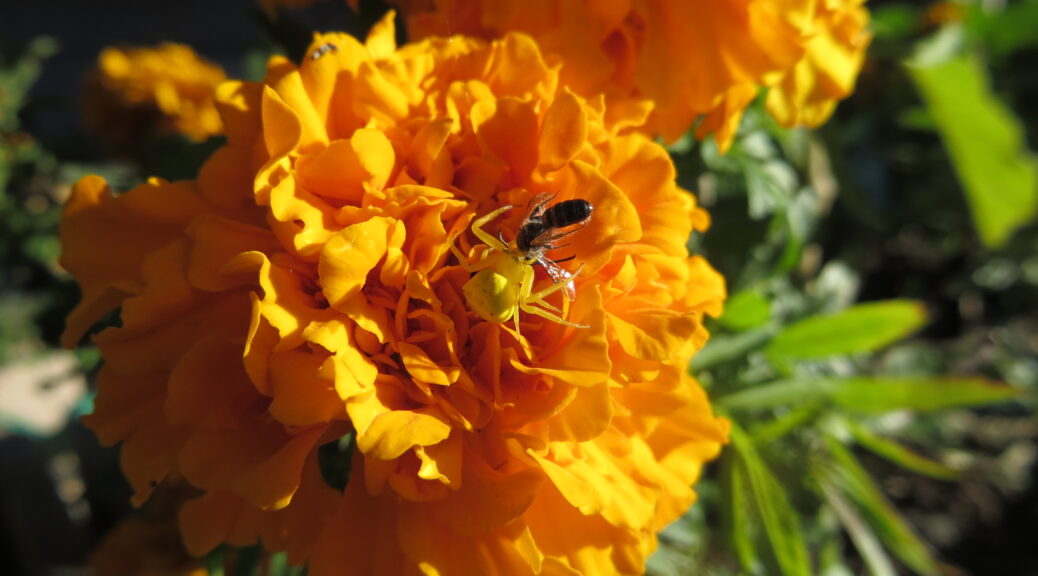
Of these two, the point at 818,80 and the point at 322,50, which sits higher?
the point at 818,80

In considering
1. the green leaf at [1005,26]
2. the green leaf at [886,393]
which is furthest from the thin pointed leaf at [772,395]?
the green leaf at [1005,26]

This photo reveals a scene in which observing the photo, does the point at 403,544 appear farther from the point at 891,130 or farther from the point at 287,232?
the point at 891,130

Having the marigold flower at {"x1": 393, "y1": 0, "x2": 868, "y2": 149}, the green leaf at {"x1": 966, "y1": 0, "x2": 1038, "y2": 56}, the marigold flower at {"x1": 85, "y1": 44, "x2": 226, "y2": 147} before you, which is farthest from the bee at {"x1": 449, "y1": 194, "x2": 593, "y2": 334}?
the green leaf at {"x1": 966, "y1": 0, "x2": 1038, "y2": 56}

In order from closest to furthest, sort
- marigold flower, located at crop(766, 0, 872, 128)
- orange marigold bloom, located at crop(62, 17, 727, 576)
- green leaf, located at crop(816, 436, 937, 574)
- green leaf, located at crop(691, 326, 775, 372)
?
orange marigold bloom, located at crop(62, 17, 727, 576) → marigold flower, located at crop(766, 0, 872, 128) → green leaf, located at crop(691, 326, 775, 372) → green leaf, located at crop(816, 436, 937, 574)

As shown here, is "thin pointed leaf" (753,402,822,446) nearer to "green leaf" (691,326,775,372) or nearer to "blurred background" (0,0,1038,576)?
"blurred background" (0,0,1038,576)

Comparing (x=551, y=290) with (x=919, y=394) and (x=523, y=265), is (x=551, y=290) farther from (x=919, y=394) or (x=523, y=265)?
(x=919, y=394)

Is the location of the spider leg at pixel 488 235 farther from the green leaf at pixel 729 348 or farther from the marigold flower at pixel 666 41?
the green leaf at pixel 729 348

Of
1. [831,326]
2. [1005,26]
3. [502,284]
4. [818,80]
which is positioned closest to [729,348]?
[831,326]

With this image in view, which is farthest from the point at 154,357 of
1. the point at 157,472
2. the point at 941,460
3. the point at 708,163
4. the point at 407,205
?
the point at 941,460
